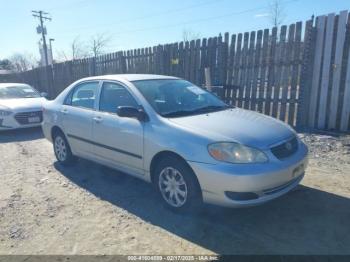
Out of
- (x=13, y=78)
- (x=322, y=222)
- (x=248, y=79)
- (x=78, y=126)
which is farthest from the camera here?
(x=13, y=78)

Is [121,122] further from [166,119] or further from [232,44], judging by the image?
[232,44]

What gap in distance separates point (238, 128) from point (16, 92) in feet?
30.0

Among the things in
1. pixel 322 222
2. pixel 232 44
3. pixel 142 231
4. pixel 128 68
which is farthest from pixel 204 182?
pixel 128 68

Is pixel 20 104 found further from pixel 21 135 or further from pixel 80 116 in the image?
pixel 80 116

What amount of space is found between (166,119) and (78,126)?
6.30 ft

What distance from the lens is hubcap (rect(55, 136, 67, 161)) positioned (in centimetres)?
570

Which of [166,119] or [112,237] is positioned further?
[166,119]

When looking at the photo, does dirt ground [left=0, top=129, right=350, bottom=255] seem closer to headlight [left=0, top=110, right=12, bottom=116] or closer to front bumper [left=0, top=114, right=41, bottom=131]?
front bumper [left=0, top=114, right=41, bottom=131]

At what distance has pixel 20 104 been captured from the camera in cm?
919

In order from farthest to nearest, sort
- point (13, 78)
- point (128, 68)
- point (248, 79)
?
point (13, 78)
point (128, 68)
point (248, 79)

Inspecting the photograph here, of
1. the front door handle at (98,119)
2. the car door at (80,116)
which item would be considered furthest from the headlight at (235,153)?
the car door at (80,116)

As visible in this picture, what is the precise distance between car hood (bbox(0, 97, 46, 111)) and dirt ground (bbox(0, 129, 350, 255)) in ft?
14.0

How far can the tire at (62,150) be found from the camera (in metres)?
5.64

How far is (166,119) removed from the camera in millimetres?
3781
